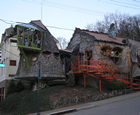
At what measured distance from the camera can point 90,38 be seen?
17438 millimetres

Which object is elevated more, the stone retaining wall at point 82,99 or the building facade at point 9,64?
the building facade at point 9,64

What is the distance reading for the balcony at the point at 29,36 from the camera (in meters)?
15.2

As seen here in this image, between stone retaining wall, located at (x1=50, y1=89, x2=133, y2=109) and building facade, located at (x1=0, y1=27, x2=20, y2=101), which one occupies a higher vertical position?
building facade, located at (x1=0, y1=27, x2=20, y2=101)

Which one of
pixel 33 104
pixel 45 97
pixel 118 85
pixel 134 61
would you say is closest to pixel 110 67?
pixel 118 85

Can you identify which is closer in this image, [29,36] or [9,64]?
[29,36]

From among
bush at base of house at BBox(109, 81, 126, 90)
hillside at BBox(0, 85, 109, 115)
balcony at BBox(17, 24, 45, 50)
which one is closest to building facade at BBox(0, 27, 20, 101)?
hillside at BBox(0, 85, 109, 115)

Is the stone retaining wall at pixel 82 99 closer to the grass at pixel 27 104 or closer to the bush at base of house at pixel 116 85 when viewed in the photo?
the bush at base of house at pixel 116 85

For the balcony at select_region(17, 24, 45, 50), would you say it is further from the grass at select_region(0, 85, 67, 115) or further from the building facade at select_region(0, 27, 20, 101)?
the building facade at select_region(0, 27, 20, 101)

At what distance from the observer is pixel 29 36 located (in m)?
16.0

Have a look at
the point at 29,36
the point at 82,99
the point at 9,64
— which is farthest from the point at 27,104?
the point at 9,64

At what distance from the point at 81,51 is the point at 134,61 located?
6.27 meters

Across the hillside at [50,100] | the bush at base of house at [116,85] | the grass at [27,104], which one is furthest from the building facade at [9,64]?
the bush at base of house at [116,85]

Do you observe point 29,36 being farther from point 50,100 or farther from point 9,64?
point 9,64

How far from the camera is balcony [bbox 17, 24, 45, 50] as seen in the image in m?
15.2
